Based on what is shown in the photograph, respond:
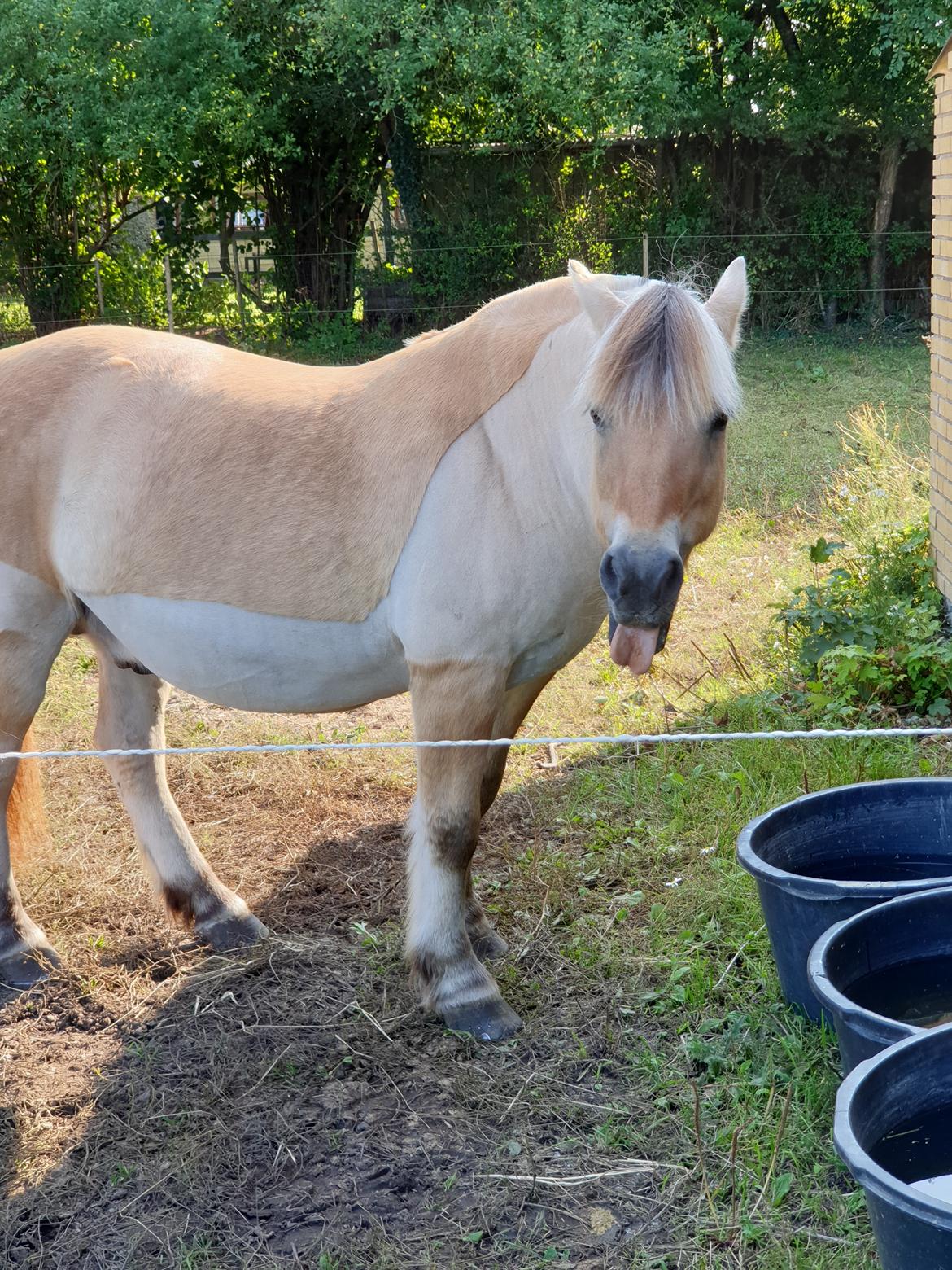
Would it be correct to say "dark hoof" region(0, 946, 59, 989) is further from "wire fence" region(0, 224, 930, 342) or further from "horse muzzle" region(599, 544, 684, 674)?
"wire fence" region(0, 224, 930, 342)

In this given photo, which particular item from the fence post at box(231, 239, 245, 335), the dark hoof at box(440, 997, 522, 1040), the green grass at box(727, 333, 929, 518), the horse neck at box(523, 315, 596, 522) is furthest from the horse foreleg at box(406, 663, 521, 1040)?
the fence post at box(231, 239, 245, 335)

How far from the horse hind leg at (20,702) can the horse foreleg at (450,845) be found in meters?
1.11

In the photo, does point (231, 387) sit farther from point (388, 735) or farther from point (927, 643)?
point (927, 643)

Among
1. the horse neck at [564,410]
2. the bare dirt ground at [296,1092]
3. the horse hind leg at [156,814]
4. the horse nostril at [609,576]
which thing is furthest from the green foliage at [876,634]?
the horse hind leg at [156,814]

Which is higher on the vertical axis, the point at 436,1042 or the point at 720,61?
the point at 720,61

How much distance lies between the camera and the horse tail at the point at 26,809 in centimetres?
334

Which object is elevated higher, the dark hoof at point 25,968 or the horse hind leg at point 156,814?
the horse hind leg at point 156,814

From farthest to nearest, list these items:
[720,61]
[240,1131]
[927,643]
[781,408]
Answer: [720,61], [781,408], [927,643], [240,1131]

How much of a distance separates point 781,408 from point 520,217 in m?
6.31

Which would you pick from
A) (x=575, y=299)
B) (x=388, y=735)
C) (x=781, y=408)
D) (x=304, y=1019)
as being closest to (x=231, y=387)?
(x=575, y=299)

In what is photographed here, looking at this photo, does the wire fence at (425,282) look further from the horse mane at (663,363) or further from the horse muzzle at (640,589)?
the horse muzzle at (640,589)

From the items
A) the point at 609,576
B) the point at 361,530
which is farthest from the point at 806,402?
the point at 609,576

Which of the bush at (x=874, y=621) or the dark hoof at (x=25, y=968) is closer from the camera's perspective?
the dark hoof at (x=25, y=968)

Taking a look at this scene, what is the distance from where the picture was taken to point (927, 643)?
458 cm
